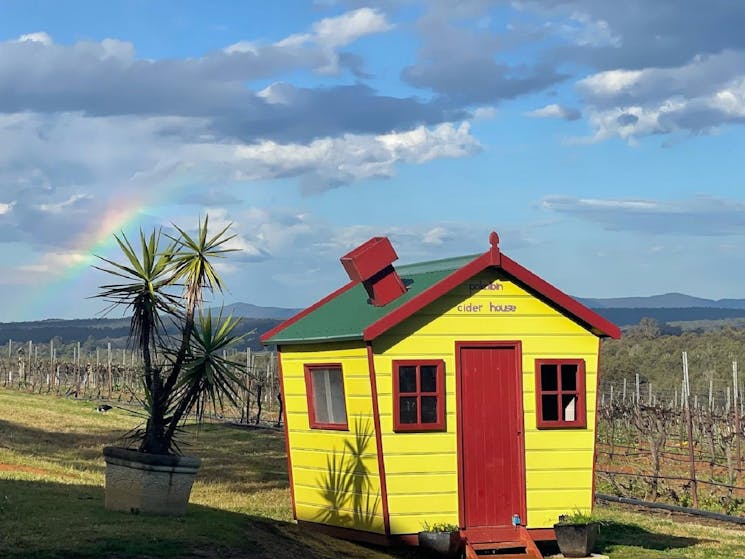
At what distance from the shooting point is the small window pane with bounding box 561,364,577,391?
17.0m

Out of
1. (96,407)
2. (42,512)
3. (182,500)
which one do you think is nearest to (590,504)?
(182,500)

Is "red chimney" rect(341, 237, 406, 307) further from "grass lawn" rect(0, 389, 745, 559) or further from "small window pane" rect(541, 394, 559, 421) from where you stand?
"grass lawn" rect(0, 389, 745, 559)

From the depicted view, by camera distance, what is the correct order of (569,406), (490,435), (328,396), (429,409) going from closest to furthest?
(429,409) → (490,435) → (328,396) → (569,406)

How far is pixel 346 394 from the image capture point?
1630 cm

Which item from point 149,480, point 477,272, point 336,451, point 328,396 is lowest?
point 149,480

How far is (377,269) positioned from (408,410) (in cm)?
236

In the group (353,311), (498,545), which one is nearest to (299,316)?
(353,311)

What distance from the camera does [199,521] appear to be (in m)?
14.9

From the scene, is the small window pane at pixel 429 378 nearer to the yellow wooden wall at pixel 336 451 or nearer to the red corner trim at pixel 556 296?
the yellow wooden wall at pixel 336 451

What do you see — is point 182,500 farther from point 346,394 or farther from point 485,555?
point 485,555

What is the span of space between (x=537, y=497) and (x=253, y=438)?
25011mm

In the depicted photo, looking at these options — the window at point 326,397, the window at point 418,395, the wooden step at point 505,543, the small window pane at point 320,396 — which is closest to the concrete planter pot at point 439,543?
the wooden step at point 505,543

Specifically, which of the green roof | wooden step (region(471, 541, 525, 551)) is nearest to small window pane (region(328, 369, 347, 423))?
the green roof

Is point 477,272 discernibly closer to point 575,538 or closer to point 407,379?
point 407,379
